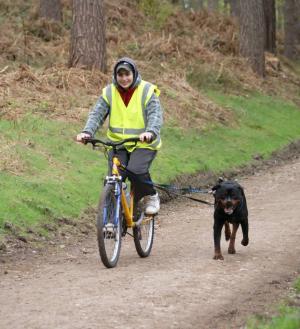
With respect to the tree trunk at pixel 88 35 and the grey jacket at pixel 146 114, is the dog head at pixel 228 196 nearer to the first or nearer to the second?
the grey jacket at pixel 146 114

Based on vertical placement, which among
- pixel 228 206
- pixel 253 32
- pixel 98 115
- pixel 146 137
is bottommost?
pixel 228 206

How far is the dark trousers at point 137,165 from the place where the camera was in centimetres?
1000

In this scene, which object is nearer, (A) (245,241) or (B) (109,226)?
(B) (109,226)

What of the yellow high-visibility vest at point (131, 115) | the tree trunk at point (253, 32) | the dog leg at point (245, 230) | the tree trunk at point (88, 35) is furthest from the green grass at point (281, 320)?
the tree trunk at point (253, 32)

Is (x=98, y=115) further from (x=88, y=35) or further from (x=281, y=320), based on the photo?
(x=88, y=35)

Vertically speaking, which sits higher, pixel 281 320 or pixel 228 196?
pixel 228 196

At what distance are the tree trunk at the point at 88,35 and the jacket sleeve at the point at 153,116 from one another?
9.69 m

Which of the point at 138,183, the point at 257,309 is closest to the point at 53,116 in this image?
the point at 138,183

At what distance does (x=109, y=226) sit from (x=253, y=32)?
60.0 feet

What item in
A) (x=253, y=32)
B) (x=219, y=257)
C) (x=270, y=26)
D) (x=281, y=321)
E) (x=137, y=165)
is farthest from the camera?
(x=270, y=26)

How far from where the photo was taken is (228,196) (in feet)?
32.3

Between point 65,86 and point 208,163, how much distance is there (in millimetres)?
3677

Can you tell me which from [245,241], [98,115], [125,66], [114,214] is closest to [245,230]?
[245,241]

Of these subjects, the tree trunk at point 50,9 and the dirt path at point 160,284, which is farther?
the tree trunk at point 50,9
